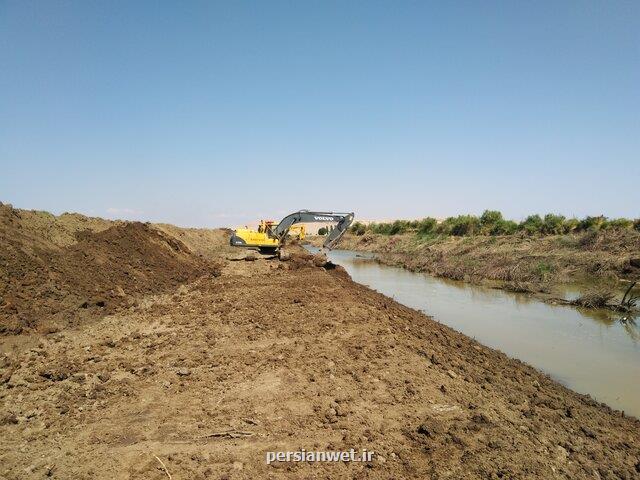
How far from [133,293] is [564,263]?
20411 millimetres

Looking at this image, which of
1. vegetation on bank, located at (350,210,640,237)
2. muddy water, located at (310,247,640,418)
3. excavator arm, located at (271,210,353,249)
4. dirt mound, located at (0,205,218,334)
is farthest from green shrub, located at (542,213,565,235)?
dirt mound, located at (0,205,218,334)

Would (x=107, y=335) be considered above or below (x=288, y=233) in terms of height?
below

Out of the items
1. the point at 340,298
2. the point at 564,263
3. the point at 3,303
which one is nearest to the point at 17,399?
the point at 3,303

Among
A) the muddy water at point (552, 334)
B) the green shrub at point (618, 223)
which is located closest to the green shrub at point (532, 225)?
the green shrub at point (618, 223)

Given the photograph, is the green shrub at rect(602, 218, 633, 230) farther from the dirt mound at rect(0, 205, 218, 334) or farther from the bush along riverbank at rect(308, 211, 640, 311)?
the dirt mound at rect(0, 205, 218, 334)

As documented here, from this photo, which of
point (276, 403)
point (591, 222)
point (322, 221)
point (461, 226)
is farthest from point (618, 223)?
point (276, 403)

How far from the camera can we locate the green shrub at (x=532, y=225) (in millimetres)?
31516

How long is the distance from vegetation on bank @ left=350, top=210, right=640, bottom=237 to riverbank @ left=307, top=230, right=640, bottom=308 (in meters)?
3.14

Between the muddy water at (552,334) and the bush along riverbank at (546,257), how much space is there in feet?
5.54

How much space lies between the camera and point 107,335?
733cm

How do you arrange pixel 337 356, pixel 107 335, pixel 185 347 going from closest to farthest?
1. pixel 337 356
2. pixel 185 347
3. pixel 107 335

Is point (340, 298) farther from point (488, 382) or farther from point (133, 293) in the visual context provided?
point (133, 293)

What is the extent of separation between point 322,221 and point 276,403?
46.6 ft

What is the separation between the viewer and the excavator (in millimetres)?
17812
